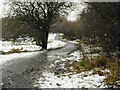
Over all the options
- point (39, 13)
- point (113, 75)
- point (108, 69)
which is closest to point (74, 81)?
point (113, 75)

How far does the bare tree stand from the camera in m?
34.2

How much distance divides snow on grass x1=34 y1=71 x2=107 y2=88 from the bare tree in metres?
21.7

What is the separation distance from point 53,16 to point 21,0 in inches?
184

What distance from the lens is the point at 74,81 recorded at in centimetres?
1199

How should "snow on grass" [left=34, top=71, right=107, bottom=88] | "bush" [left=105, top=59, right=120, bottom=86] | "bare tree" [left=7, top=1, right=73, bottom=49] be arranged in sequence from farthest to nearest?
"bare tree" [left=7, top=1, right=73, bottom=49]
"snow on grass" [left=34, top=71, right=107, bottom=88]
"bush" [left=105, top=59, right=120, bottom=86]

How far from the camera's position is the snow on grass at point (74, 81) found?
11.1 m

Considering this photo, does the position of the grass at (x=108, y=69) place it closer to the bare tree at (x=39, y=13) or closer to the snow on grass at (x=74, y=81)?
the snow on grass at (x=74, y=81)

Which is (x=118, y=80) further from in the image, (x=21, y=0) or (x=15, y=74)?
(x=21, y=0)

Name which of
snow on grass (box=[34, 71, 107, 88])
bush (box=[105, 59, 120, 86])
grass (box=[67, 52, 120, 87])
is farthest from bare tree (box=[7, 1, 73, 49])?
bush (box=[105, 59, 120, 86])

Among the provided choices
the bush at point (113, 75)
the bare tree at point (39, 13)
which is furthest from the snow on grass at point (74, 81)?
the bare tree at point (39, 13)

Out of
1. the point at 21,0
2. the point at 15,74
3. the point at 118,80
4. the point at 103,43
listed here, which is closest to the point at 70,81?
the point at 118,80

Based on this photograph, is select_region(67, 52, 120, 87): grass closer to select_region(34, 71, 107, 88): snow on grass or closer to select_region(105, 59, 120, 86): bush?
select_region(105, 59, 120, 86): bush

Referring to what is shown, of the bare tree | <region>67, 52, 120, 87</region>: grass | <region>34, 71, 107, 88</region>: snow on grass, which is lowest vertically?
<region>34, 71, 107, 88</region>: snow on grass

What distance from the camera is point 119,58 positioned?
49.7ft
